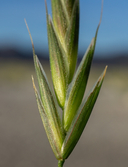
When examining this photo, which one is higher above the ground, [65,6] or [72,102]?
[65,6]

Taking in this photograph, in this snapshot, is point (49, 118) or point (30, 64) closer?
point (49, 118)

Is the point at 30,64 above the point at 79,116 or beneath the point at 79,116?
beneath

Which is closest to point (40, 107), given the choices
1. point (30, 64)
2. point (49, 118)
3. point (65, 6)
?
point (49, 118)

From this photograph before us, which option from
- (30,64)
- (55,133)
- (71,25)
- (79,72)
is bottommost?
(30,64)

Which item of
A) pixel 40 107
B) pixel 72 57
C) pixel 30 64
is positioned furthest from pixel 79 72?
pixel 30 64

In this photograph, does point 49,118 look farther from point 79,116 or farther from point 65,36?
point 65,36

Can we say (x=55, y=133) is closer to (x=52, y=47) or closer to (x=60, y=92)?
(x=60, y=92)
